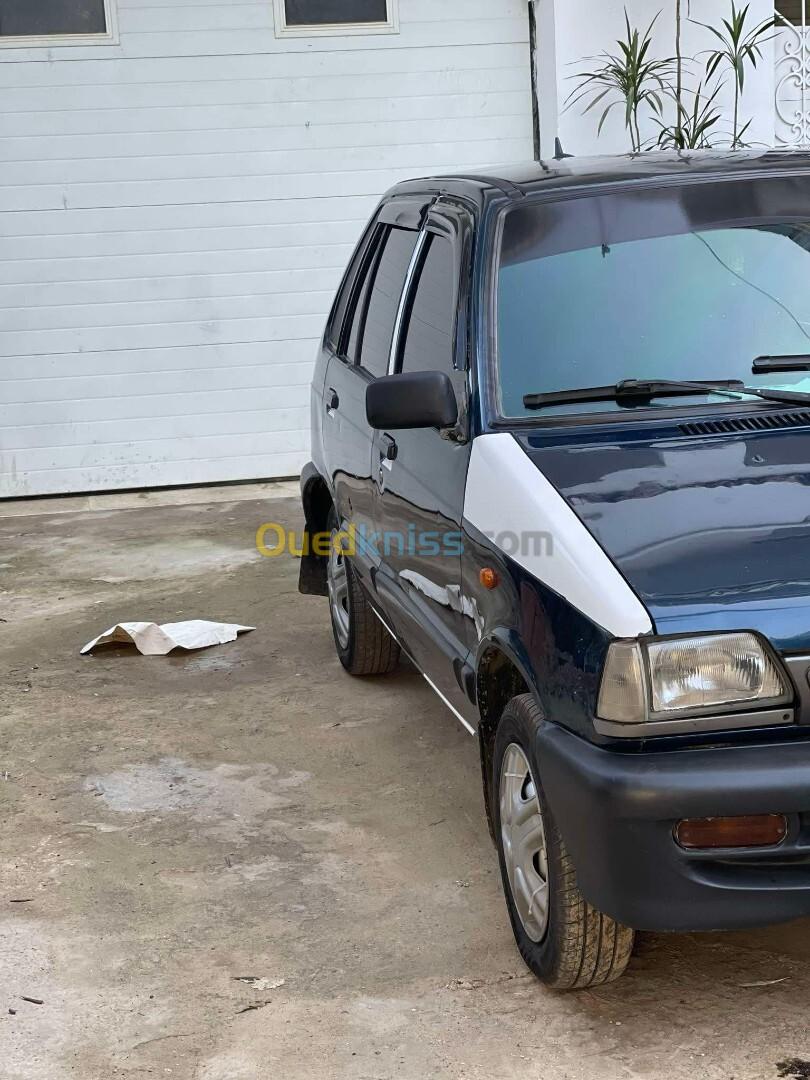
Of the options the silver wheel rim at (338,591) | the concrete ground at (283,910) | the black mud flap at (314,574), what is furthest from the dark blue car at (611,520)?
the black mud flap at (314,574)

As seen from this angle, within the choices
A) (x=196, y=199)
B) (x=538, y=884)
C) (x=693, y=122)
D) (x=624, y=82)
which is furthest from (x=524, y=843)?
(x=196, y=199)

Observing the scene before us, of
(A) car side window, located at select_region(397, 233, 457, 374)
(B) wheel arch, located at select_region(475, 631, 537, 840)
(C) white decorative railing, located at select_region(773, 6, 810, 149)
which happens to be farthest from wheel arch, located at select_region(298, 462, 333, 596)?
(C) white decorative railing, located at select_region(773, 6, 810, 149)

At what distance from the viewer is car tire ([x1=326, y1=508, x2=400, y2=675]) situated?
564cm

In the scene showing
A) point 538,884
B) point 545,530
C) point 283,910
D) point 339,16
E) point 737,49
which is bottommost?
point 283,910

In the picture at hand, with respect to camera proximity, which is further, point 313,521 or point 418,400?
point 313,521

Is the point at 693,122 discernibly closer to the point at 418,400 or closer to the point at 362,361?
the point at 362,361

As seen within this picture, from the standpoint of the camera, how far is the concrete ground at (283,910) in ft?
10.2

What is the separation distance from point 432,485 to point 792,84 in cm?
699

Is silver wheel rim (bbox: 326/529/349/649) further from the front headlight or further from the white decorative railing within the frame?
the white decorative railing

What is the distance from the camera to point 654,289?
3.77 m

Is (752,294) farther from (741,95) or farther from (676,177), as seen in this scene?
(741,95)

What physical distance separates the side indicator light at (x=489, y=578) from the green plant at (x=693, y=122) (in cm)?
643

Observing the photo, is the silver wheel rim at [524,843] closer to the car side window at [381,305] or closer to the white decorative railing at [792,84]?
the car side window at [381,305]

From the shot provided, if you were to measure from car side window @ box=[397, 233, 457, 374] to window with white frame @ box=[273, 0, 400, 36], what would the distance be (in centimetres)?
592
